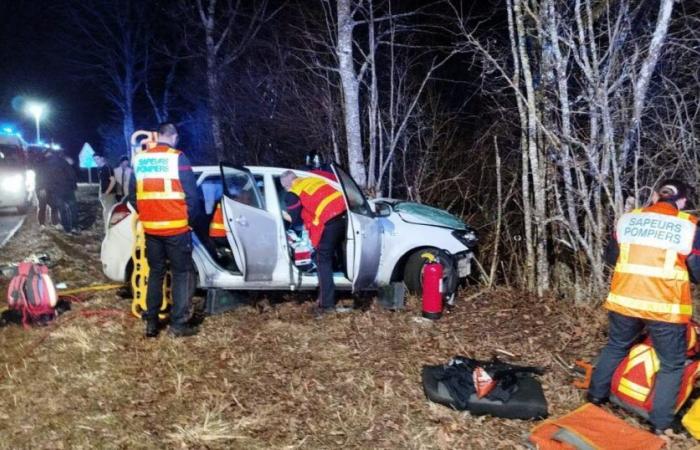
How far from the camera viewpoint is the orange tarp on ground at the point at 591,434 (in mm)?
3308

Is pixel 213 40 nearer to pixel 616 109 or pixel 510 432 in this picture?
pixel 616 109

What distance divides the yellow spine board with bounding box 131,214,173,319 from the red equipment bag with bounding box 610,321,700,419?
4010mm

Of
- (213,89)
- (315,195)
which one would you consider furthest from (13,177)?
(315,195)

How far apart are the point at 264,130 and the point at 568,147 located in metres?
9.62

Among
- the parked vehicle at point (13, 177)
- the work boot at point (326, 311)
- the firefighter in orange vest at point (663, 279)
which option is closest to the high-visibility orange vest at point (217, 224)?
the work boot at point (326, 311)

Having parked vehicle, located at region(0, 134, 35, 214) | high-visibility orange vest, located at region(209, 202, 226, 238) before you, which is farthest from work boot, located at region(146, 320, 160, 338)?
parked vehicle, located at region(0, 134, 35, 214)

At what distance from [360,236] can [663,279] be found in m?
2.88

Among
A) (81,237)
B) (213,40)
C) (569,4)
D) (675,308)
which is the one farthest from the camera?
(213,40)

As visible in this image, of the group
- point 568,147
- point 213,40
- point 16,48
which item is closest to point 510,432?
point 568,147

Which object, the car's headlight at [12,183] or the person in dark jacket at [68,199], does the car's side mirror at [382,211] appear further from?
the car's headlight at [12,183]

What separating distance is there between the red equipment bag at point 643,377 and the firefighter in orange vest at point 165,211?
12.1 feet

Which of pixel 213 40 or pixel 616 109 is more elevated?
pixel 213 40

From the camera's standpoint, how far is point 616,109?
19.5 ft

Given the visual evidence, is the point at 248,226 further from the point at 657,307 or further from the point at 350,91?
the point at 350,91
